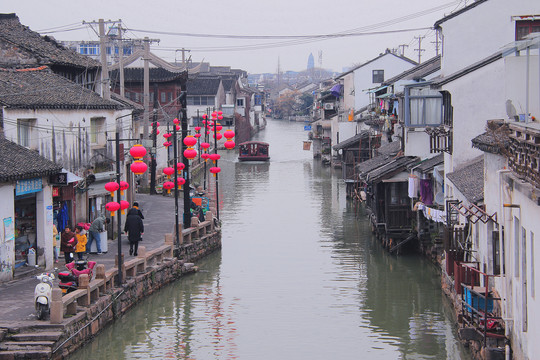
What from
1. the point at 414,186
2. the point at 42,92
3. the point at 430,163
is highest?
the point at 42,92

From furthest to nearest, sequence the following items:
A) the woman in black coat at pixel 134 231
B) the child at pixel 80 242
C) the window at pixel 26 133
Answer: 1. the woman in black coat at pixel 134 231
2. the child at pixel 80 242
3. the window at pixel 26 133

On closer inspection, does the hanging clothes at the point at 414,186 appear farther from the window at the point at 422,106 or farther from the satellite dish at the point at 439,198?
the satellite dish at the point at 439,198

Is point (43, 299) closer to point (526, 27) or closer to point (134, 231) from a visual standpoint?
point (134, 231)

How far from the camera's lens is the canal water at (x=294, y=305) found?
727 inches

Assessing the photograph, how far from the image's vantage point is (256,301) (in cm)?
2291

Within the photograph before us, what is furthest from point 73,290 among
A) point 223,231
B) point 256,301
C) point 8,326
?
point 223,231

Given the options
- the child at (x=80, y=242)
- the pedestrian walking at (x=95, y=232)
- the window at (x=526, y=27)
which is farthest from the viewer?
the pedestrian walking at (x=95, y=232)

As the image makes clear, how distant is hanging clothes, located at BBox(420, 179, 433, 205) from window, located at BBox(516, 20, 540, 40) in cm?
695

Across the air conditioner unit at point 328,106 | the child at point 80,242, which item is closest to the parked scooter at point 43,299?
the child at point 80,242

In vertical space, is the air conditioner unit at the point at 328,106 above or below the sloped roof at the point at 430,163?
above

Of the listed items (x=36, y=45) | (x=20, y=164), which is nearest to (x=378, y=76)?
(x=36, y=45)

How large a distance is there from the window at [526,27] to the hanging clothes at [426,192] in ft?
22.8

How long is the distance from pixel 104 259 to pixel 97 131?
6.10 meters

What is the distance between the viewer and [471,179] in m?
19.2
